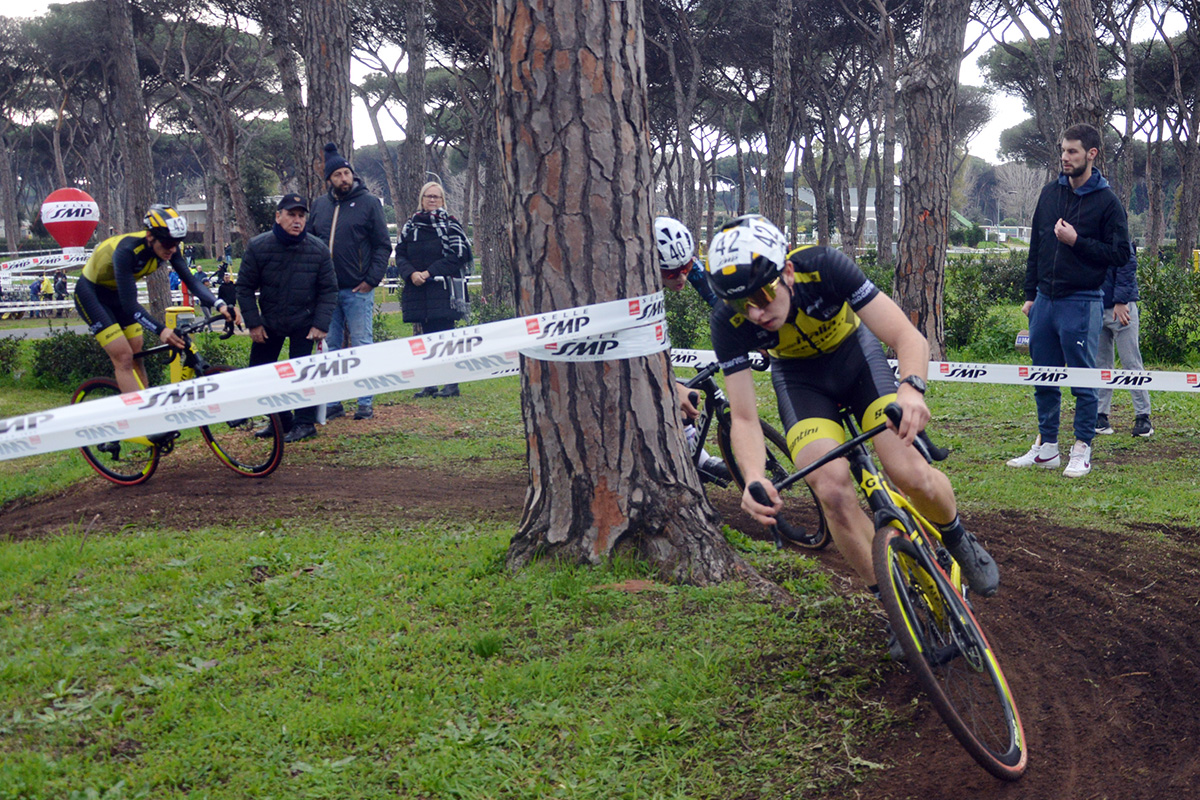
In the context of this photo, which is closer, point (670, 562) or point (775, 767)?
point (775, 767)

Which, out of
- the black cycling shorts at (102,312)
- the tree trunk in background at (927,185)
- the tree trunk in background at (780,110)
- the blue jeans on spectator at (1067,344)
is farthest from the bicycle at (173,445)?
the tree trunk in background at (780,110)

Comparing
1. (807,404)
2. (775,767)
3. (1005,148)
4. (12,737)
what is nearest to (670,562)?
(807,404)

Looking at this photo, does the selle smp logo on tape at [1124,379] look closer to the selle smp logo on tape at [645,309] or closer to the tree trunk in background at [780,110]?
the selle smp logo on tape at [645,309]

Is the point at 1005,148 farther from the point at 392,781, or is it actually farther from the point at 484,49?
the point at 392,781

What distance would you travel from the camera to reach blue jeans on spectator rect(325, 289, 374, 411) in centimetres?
947

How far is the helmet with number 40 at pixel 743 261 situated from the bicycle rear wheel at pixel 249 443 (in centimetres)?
445

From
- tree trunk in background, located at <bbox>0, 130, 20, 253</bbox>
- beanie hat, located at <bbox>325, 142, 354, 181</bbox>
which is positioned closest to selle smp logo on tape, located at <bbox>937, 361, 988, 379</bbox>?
beanie hat, located at <bbox>325, 142, 354, 181</bbox>

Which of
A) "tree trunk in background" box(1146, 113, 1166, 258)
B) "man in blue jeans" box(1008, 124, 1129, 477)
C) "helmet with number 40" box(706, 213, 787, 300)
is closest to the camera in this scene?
"helmet with number 40" box(706, 213, 787, 300)

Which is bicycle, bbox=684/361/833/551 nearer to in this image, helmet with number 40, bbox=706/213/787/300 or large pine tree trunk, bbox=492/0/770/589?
large pine tree trunk, bbox=492/0/770/589

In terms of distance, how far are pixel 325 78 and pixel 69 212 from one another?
16.7 metres

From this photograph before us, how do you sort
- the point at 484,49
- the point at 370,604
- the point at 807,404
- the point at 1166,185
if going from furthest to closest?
the point at 1166,185 < the point at 484,49 < the point at 370,604 < the point at 807,404

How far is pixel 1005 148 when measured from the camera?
2285 inches

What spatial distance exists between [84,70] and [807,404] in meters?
43.8

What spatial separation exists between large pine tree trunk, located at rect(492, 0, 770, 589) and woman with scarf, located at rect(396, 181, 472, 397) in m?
5.93
